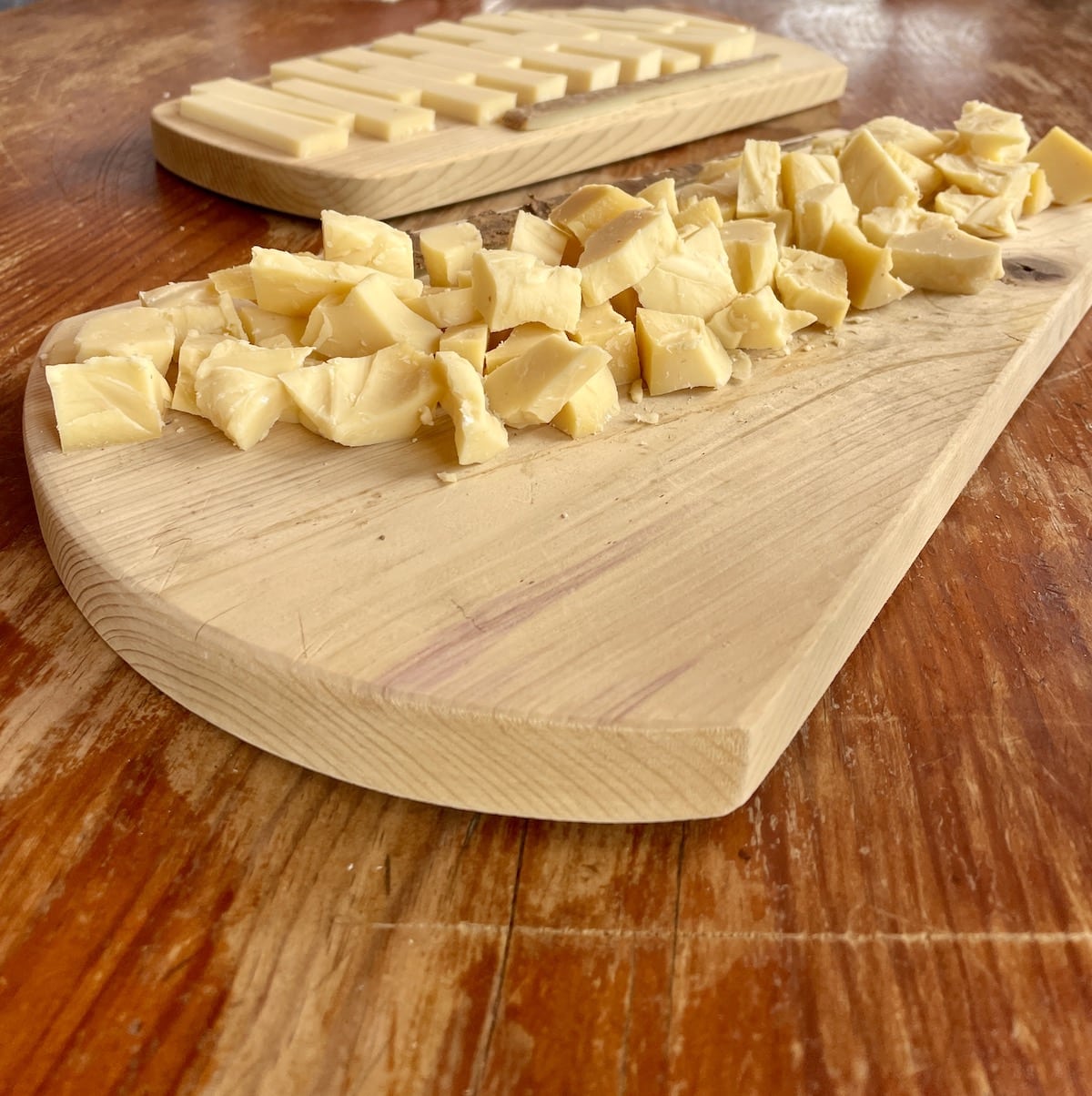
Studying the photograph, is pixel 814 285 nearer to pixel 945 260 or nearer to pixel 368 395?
pixel 945 260

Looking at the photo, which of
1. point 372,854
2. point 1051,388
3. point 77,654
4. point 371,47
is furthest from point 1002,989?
point 371,47

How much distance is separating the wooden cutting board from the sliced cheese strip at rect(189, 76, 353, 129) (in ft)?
2.38

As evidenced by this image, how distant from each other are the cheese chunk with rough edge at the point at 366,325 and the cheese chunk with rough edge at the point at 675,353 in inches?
8.2

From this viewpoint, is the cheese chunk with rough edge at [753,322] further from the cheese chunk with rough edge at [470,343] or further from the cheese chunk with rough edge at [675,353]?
the cheese chunk with rough edge at [470,343]

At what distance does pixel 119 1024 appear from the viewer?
669 millimetres

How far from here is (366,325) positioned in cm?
112

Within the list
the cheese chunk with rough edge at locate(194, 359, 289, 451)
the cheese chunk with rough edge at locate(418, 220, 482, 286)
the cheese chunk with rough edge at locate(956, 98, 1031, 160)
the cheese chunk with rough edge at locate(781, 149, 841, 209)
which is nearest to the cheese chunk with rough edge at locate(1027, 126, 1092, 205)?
the cheese chunk with rough edge at locate(956, 98, 1031, 160)

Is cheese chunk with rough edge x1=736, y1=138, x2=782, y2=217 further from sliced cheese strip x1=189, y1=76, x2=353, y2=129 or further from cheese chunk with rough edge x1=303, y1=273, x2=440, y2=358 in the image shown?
sliced cheese strip x1=189, y1=76, x2=353, y2=129

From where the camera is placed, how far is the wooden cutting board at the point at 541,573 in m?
0.79

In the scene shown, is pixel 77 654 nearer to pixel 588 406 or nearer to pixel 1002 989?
pixel 588 406

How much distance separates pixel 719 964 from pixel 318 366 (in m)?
0.64

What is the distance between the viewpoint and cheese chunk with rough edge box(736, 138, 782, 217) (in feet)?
4.68

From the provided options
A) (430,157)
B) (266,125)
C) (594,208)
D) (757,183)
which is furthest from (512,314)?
(266,125)

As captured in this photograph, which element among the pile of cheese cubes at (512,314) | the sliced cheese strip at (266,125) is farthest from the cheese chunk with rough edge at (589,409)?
the sliced cheese strip at (266,125)
